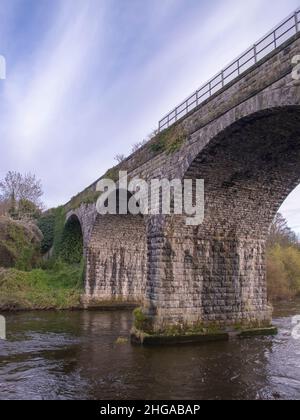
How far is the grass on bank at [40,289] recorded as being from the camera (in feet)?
73.1

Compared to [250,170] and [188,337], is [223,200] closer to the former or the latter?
[250,170]

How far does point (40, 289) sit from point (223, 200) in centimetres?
1480

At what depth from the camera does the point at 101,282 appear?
25656mm

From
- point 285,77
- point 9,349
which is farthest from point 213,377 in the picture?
point 285,77

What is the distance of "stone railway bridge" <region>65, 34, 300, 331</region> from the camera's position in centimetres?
1152

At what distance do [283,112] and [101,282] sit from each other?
18.4 m

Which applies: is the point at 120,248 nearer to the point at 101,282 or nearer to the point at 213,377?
the point at 101,282

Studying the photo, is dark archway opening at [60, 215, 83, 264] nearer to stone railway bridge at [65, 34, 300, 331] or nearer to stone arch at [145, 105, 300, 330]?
stone railway bridge at [65, 34, 300, 331]

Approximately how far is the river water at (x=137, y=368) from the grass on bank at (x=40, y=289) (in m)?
6.43

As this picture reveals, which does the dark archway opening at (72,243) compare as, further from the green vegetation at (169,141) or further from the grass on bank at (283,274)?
the green vegetation at (169,141)

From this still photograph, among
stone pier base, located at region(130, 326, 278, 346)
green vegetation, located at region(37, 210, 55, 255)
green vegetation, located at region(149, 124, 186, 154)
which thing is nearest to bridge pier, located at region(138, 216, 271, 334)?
stone pier base, located at region(130, 326, 278, 346)

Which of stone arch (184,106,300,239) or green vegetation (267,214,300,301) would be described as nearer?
stone arch (184,106,300,239)

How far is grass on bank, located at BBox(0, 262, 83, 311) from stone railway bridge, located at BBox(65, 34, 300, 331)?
10.6 metres

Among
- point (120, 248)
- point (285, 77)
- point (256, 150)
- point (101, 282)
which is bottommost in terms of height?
point (101, 282)
